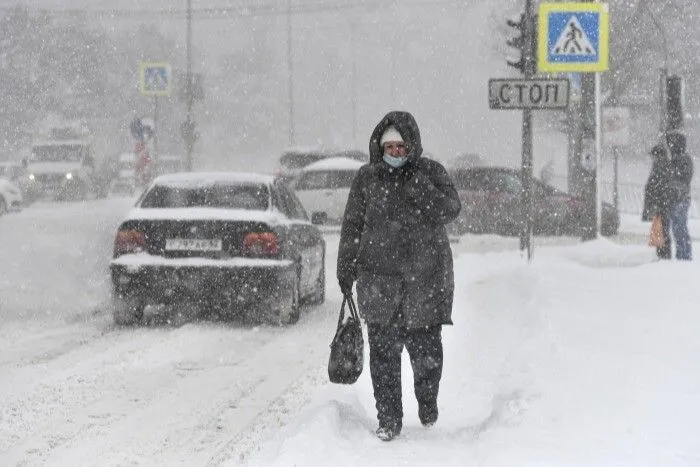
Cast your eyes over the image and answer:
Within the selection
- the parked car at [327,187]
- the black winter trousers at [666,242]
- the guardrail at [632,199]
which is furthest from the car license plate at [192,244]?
the guardrail at [632,199]

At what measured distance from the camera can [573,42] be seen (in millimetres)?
13953

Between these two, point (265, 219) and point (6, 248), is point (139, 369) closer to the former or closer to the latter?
point (265, 219)

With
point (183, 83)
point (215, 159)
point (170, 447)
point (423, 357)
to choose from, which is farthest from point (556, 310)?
point (215, 159)

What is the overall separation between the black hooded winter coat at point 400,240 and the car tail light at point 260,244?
15.8ft

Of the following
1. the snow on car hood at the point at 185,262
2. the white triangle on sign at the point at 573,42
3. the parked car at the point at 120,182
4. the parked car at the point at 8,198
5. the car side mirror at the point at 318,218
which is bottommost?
the parked car at the point at 120,182

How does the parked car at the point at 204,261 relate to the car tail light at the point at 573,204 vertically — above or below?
above

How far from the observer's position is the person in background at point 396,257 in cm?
608

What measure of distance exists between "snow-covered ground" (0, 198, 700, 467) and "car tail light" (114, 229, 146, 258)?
714mm

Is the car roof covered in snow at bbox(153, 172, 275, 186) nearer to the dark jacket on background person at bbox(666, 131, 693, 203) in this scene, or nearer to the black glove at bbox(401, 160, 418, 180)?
the dark jacket on background person at bbox(666, 131, 693, 203)

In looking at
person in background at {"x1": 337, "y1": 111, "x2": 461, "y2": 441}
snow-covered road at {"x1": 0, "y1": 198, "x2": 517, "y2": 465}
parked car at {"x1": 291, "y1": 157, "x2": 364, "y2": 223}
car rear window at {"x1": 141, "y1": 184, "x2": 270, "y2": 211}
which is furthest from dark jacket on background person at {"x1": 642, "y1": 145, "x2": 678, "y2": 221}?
parked car at {"x1": 291, "y1": 157, "x2": 364, "y2": 223}

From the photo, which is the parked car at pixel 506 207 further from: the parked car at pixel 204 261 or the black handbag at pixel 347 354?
the black handbag at pixel 347 354

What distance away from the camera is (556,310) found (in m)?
9.33

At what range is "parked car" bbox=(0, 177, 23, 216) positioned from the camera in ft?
101

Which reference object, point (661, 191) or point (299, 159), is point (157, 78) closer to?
point (299, 159)
